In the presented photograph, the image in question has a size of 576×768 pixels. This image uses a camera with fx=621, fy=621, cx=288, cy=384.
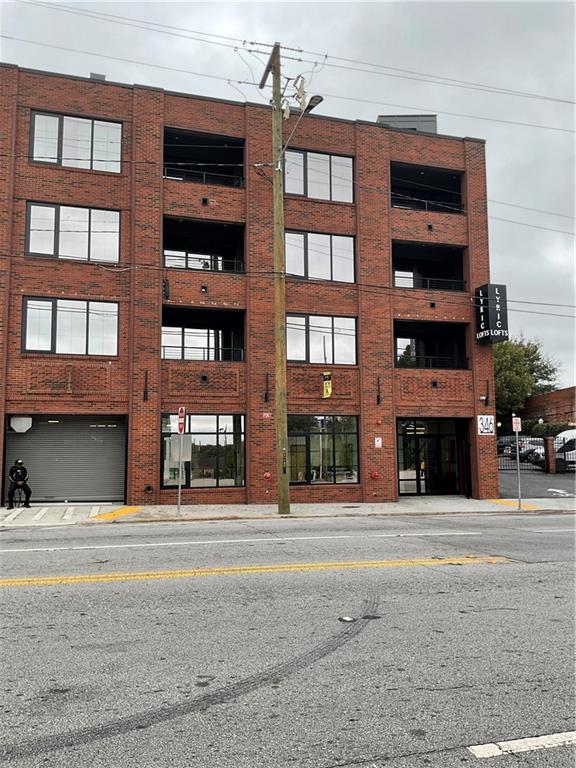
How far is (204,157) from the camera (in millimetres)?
22812

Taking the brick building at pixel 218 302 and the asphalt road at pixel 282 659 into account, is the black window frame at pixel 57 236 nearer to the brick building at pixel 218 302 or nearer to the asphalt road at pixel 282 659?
the brick building at pixel 218 302

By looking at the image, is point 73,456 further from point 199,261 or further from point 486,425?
point 486,425

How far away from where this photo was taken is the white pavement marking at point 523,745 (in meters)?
3.57

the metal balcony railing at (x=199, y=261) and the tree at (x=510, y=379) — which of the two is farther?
the tree at (x=510, y=379)

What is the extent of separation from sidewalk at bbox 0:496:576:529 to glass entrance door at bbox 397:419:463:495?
157 centimetres

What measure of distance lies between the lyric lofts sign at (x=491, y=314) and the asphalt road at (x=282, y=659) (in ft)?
46.2

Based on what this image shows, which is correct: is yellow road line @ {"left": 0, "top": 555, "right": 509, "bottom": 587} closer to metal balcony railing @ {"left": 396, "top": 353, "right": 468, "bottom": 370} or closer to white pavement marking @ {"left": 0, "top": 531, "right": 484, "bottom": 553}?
white pavement marking @ {"left": 0, "top": 531, "right": 484, "bottom": 553}

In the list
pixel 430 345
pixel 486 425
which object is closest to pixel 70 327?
pixel 430 345

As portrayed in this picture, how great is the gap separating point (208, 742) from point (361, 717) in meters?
1.00

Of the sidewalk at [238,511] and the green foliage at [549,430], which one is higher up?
the green foliage at [549,430]

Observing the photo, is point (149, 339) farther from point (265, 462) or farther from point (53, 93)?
point (53, 93)

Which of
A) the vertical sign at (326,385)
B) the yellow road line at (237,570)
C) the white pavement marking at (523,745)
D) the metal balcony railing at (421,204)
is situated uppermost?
the metal balcony railing at (421,204)

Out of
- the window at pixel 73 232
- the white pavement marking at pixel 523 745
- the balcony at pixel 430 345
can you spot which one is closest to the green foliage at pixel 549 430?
the balcony at pixel 430 345

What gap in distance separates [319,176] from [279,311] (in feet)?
22.7
